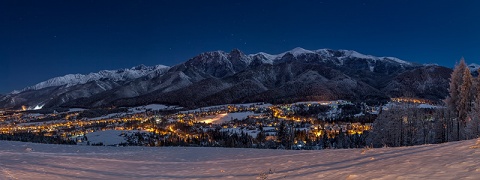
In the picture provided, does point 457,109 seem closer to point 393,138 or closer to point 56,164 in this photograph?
point 393,138

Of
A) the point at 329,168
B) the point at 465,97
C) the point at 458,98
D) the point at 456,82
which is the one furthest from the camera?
the point at 456,82

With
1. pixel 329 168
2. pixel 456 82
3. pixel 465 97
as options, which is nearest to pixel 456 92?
pixel 456 82

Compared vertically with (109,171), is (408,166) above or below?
above

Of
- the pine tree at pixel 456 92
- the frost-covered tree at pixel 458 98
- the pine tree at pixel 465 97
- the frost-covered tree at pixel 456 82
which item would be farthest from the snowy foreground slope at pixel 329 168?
the frost-covered tree at pixel 456 82

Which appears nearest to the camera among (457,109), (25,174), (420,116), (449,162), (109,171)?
(449,162)

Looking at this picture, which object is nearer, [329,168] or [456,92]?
[329,168]

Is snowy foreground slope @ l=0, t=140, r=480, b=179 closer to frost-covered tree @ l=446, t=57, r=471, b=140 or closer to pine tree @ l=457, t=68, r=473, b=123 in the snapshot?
pine tree @ l=457, t=68, r=473, b=123

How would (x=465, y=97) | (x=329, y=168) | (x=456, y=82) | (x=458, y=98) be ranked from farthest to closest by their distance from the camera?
(x=456, y=82) < (x=458, y=98) < (x=465, y=97) < (x=329, y=168)

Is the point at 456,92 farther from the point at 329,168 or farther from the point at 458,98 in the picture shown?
the point at 329,168

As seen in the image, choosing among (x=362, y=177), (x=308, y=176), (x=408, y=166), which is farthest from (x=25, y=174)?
(x=408, y=166)

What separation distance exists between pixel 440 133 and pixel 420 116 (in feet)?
15.4

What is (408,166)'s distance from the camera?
462 inches

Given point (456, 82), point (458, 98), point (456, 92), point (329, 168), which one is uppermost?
point (456, 82)

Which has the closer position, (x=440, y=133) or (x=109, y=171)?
(x=109, y=171)
